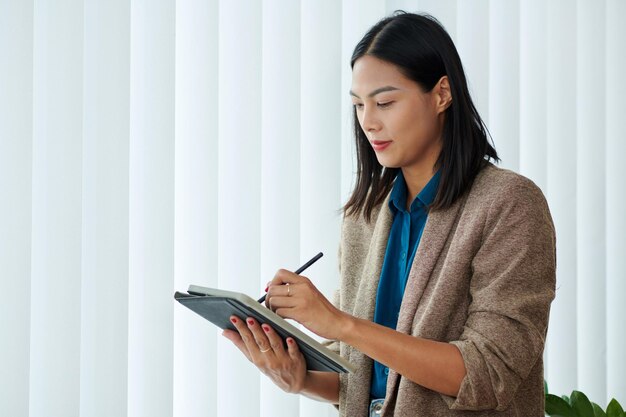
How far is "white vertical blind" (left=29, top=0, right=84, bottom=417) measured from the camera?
5.09 ft

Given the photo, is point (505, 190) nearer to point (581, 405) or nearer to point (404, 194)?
point (404, 194)

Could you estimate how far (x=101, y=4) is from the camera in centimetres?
163

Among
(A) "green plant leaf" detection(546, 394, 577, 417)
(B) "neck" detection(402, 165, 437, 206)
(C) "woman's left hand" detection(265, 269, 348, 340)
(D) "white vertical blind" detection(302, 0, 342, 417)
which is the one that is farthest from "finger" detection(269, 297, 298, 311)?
(A) "green plant leaf" detection(546, 394, 577, 417)

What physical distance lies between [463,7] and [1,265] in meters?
1.45

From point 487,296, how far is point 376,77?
16.9 inches

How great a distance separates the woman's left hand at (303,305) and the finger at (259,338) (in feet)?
0.18

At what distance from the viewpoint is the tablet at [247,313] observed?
116 cm

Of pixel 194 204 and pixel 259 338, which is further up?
pixel 194 204

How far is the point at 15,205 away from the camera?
5.01 feet

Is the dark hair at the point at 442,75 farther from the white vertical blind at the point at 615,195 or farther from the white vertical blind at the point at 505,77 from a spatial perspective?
the white vertical blind at the point at 615,195

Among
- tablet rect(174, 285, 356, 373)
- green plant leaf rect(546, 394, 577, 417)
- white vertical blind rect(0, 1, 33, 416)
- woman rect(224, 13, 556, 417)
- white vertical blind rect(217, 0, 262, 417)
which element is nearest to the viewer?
tablet rect(174, 285, 356, 373)

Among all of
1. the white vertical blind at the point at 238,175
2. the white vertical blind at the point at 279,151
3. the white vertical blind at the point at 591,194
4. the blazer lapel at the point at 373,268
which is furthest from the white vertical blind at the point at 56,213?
the white vertical blind at the point at 591,194

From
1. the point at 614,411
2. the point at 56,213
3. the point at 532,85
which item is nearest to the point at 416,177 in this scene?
the point at 56,213

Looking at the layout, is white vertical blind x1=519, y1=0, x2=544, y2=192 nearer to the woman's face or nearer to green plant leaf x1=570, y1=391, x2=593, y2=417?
green plant leaf x1=570, y1=391, x2=593, y2=417
